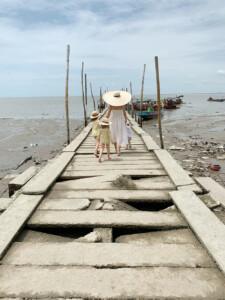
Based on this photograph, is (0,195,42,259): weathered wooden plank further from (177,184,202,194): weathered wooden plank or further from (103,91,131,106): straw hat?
(103,91,131,106): straw hat

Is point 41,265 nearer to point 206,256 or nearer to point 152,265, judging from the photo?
point 152,265

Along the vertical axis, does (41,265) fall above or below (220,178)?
above

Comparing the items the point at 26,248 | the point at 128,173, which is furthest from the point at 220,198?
the point at 26,248

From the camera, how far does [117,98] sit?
7695 millimetres

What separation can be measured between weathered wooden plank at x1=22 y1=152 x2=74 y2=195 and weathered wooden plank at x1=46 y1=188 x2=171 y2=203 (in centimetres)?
16

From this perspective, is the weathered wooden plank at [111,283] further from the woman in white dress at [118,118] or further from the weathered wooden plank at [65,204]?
the woman in white dress at [118,118]

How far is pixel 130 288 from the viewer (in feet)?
7.86

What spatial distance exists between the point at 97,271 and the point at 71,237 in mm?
986

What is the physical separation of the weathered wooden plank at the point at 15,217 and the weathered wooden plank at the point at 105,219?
0.10 metres

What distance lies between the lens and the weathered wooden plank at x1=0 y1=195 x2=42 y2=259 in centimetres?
310

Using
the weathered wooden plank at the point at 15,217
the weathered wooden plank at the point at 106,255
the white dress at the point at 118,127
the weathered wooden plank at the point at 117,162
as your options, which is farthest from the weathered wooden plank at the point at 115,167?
the weathered wooden plank at the point at 106,255

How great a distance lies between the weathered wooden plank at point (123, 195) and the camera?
4.37 meters

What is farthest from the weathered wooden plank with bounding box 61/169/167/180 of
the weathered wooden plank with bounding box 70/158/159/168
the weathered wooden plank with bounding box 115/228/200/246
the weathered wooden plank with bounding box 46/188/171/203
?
the weathered wooden plank with bounding box 115/228/200/246

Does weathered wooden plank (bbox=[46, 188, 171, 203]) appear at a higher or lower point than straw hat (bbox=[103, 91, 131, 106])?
lower
